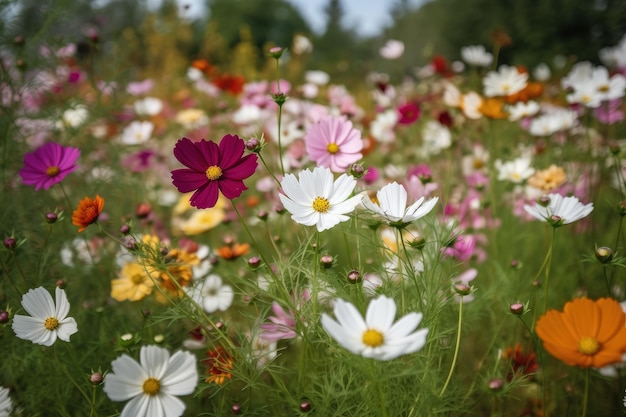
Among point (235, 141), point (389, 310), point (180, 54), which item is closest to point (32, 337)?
point (235, 141)

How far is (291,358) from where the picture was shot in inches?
43.5

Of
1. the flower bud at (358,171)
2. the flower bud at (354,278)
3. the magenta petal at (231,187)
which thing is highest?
the magenta petal at (231,187)

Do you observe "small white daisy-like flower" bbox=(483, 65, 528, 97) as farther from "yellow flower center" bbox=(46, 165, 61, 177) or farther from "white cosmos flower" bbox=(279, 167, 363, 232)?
"yellow flower center" bbox=(46, 165, 61, 177)

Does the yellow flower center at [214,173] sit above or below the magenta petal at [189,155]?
below

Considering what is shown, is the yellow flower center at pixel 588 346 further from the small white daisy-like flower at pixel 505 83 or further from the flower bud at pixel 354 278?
the small white daisy-like flower at pixel 505 83

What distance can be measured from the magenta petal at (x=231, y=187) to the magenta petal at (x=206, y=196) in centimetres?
1

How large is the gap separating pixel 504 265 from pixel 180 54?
382 cm

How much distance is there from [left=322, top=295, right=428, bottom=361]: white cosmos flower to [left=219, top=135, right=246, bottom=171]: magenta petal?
0.98 feet

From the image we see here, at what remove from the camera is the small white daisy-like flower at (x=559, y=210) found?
0.70 meters

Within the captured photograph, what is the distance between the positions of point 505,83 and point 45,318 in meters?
1.40

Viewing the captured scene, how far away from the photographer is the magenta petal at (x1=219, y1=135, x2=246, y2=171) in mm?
682

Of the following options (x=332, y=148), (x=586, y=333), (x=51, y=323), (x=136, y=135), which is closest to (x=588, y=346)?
(x=586, y=333)

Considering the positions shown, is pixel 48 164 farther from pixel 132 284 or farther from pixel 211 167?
pixel 211 167

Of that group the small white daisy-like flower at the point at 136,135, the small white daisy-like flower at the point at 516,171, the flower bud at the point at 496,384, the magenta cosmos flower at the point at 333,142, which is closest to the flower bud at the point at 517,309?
the flower bud at the point at 496,384
